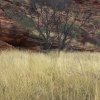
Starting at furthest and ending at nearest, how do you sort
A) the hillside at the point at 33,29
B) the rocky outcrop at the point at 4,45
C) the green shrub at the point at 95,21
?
the green shrub at the point at 95,21 < the hillside at the point at 33,29 < the rocky outcrop at the point at 4,45

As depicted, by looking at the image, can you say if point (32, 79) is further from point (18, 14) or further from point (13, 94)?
point (18, 14)

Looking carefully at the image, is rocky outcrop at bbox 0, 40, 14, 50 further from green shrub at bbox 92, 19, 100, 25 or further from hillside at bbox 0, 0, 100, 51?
green shrub at bbox 92, 19, 100, 25

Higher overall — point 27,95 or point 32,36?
point 27,95

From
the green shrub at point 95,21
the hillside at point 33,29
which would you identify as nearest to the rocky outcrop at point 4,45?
the hillside at point 33,29

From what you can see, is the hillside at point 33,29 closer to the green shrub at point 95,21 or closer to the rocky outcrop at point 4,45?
the green shrub at point 95,21

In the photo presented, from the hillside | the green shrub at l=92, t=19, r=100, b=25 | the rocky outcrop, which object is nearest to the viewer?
the rocky outcrop

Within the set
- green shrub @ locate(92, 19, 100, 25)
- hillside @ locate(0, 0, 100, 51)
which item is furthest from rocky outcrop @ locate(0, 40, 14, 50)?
green shrub @ locate(92, 19, 100, 25)

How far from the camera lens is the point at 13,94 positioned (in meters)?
2.81

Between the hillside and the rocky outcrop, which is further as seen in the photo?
the hillside

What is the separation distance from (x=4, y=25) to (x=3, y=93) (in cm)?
1094

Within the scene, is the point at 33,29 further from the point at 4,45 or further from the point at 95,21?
the point at 95,21

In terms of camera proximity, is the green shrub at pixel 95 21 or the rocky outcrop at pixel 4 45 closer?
the rocky outcrop at pixel 4 45

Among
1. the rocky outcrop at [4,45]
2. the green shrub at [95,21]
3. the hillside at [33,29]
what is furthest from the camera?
the green shrub at [95,21]

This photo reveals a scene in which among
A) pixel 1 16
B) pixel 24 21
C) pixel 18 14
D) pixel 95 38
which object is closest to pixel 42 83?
pixel 1 16
